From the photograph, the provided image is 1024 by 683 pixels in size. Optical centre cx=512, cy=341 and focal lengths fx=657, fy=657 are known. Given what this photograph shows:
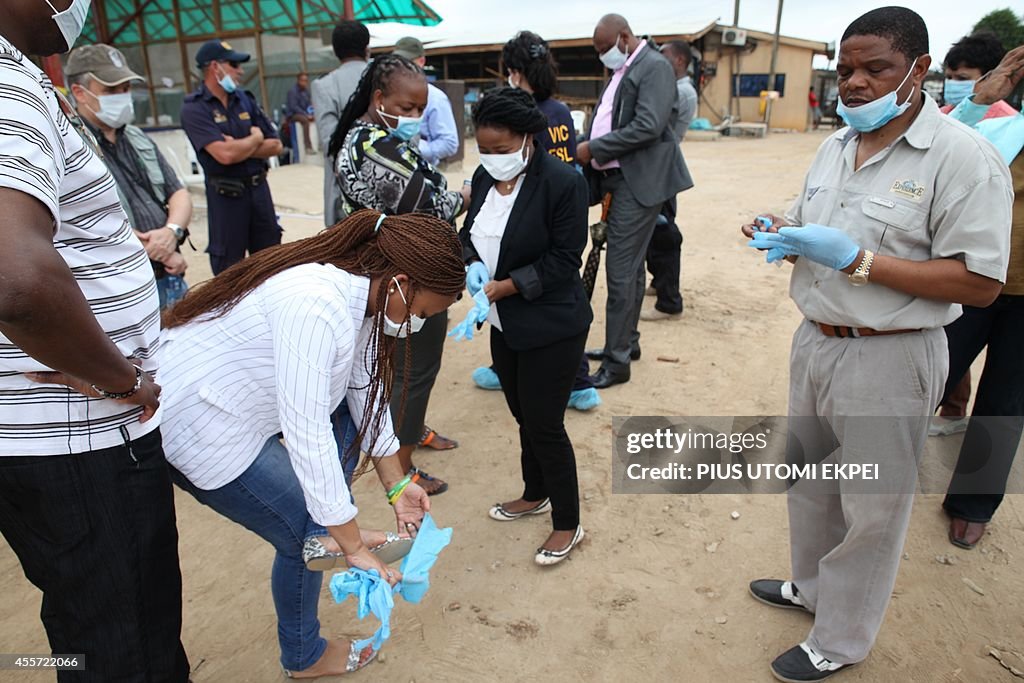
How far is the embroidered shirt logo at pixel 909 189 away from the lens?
1.79 metres

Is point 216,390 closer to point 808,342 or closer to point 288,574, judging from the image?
point 288,574

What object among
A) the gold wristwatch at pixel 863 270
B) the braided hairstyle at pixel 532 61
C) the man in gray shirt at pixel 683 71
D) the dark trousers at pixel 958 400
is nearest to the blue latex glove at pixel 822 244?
the gold wristwatch at pixel 863 270

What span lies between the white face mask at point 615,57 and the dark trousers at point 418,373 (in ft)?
7.08

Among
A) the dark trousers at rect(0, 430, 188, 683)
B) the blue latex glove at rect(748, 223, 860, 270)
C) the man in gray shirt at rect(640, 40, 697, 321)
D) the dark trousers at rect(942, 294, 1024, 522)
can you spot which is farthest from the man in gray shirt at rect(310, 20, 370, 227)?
the dark trousers at rect(942, 294, 1024, 522)

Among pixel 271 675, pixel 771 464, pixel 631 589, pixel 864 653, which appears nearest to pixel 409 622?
pixel 271 675

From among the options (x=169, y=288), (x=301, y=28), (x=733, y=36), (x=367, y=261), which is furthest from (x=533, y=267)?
(x=733, y=36)

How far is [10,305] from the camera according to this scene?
1038 millimetres

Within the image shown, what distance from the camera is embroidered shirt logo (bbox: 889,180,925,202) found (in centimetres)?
179

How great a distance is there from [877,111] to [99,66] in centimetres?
330

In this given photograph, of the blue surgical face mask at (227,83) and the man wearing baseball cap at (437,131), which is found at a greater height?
the blue surgical face mask at (227,83)

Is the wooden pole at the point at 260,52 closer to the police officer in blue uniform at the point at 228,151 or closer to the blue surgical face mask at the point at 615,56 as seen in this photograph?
the police officer in blue uniform at the point at 228,151

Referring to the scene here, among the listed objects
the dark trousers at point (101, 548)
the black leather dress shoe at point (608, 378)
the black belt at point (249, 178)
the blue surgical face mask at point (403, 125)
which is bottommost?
the black leather dress shoe at point (608, 378)

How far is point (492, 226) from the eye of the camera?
8.70ft

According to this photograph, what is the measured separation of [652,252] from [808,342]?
10.4ft
